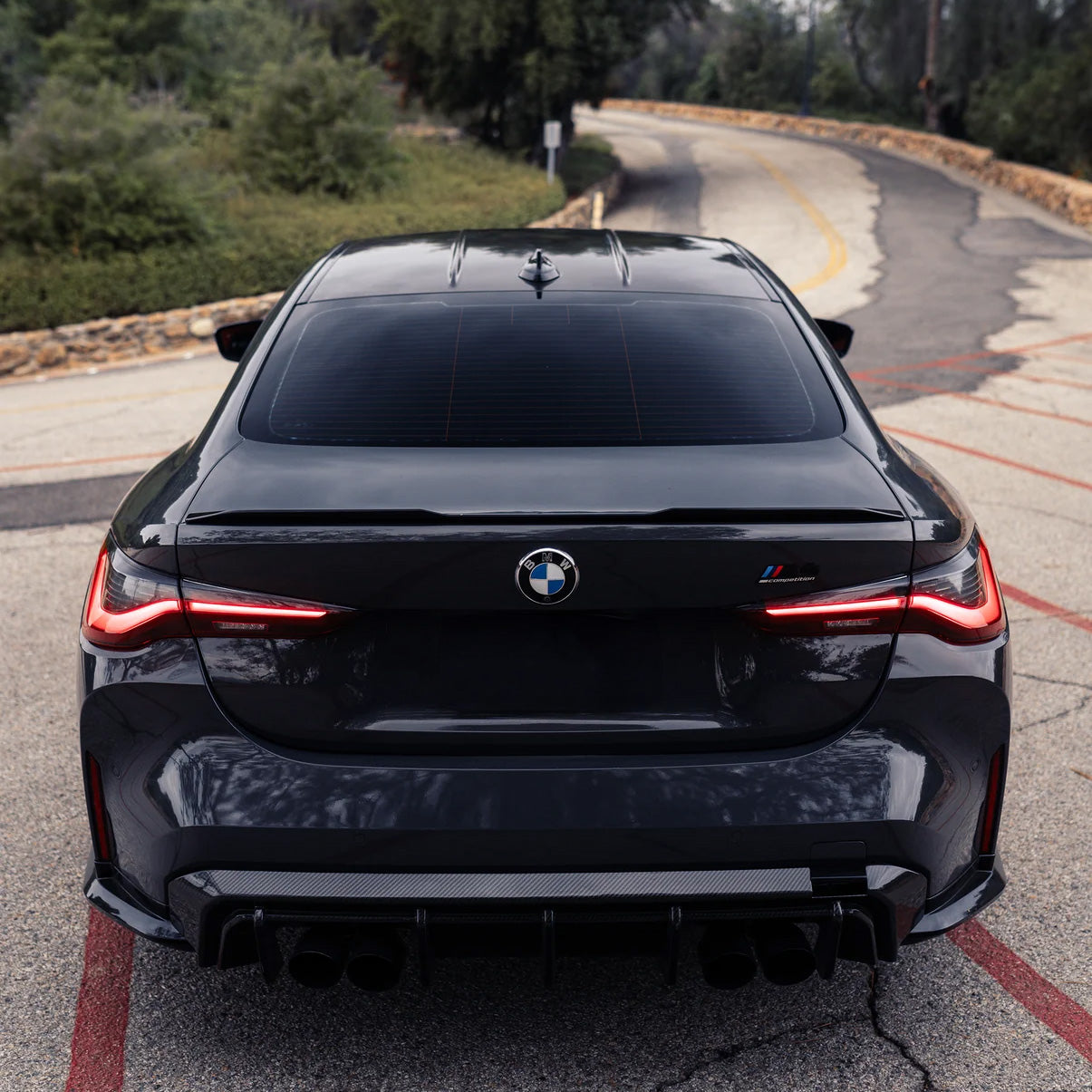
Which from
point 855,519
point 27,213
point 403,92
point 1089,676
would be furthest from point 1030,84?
point 855,519

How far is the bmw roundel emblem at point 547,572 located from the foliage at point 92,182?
17.0 meters

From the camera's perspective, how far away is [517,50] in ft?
108

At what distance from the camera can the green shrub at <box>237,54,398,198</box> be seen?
24000mm

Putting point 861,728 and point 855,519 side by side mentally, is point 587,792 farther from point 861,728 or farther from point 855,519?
point 855,519

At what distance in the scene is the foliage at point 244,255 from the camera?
1684cm

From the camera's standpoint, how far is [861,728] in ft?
8.21

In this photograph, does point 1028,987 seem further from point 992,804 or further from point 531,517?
point 531,517

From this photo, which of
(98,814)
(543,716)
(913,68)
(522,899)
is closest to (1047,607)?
(543,716)

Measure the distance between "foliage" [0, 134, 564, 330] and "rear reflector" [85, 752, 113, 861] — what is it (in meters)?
14.2

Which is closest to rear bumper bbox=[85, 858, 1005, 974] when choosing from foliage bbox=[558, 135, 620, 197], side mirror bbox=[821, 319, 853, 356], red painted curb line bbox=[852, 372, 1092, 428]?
side mirror bbox=[821, 319, 853, 356]

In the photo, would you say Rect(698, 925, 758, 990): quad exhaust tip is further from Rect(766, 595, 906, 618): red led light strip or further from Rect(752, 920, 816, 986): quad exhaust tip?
Rect(766, 595, 906, 618): red led light strip

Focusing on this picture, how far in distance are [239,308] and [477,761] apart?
1674 centimetres

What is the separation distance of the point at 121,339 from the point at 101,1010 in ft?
50.4

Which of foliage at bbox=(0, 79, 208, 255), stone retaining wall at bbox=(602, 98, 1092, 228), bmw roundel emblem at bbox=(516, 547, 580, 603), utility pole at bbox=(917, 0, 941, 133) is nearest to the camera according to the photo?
bmw roundel emblem at bbox=(516, 547, 580, 603)
